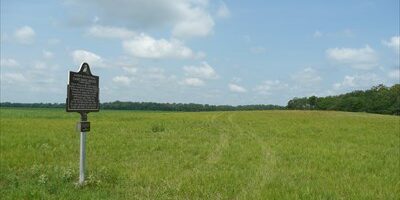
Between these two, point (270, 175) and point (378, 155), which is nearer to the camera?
point (270, 175)

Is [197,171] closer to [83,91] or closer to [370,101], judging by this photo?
[83,91]

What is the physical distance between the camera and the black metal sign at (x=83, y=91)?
10.9 meters

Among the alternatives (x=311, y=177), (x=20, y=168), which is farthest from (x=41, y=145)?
(x=311, y=177)

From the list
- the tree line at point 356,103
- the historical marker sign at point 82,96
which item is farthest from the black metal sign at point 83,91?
the tree line at point 356,103

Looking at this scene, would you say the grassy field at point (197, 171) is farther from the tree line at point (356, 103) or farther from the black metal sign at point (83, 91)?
the tree line at point (356, 103)

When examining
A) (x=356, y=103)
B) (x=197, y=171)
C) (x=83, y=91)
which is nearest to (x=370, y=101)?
(x=356, y=103)

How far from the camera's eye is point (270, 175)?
1320 cm

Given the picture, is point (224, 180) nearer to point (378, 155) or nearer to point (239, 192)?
point (239, 192)

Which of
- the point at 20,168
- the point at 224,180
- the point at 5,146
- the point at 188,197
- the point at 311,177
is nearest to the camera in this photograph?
the point at 188,197

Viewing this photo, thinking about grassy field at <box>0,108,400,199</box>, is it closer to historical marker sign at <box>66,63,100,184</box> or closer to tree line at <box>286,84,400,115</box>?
historical marker sign at <box>66,63,100,184</box>

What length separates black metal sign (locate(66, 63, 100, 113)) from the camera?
35.7 ft

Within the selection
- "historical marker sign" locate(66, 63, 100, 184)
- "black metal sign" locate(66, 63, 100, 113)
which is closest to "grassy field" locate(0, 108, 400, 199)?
"historical marker sign" locate(66, 63, 100, 184)

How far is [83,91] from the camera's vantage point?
11.3 m

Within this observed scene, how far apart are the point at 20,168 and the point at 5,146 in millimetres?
6667
